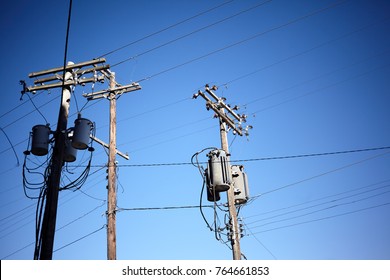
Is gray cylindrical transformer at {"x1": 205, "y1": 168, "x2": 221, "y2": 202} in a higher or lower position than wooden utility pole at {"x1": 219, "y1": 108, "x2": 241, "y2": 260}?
higher

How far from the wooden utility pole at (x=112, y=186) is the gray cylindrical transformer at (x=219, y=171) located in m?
3.03

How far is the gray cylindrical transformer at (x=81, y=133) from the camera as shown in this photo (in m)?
7.20

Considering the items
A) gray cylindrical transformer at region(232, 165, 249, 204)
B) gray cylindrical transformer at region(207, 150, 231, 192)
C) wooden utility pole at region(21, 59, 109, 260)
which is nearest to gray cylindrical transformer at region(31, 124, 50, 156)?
wooden utility pole at region(21, 59, 109, 260)

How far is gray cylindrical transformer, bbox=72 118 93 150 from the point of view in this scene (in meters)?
7.20

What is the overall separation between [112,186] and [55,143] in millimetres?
3578

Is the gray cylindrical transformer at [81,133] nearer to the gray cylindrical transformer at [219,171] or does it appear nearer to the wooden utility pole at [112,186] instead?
the wooden utility pole at [112,186]

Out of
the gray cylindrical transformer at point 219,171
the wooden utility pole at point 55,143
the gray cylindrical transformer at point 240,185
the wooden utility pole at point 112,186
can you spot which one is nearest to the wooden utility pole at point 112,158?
the wooden utility pole at point 112,186

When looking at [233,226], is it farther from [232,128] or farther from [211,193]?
[232,128]

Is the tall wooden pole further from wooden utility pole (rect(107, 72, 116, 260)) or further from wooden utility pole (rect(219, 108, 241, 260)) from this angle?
wooden utility pole (rect(219, 108, 241, 260))

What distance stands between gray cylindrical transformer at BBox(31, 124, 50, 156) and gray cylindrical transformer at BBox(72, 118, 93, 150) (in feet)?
1.96

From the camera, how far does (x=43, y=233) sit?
6.07 meters
